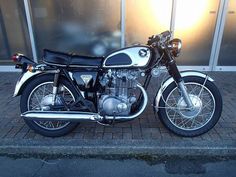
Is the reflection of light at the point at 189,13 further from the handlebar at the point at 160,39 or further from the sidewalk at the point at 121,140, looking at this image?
the handlebar at the point at 160,39

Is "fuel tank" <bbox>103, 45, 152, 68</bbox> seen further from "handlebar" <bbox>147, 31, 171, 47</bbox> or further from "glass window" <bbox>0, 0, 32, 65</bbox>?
"glass window" <bbox>0, 0, 32, 65</bbox>

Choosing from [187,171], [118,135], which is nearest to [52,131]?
[118,135]

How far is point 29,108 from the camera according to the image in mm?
2672

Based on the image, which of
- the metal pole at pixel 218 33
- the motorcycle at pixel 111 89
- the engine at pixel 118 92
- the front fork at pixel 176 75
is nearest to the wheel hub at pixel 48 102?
the motorcycle at pixel 111 89

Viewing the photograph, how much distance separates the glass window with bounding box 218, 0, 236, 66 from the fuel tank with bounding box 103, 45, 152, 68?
3531 mm

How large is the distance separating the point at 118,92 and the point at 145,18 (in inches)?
117

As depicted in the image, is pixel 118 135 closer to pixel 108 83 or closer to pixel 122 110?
pixel 122 110

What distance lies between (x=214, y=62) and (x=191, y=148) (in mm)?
3357

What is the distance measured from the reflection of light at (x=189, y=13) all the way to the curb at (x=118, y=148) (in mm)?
3236

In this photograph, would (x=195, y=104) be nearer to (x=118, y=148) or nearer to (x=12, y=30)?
(x=118, y=148)

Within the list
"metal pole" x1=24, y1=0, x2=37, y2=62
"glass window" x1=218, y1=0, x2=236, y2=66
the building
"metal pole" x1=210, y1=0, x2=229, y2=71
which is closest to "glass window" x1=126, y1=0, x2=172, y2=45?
the building

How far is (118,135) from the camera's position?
2742 mm

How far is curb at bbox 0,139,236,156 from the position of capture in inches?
99.6

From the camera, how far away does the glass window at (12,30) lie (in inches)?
196
